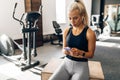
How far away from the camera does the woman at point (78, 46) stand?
5.09 ft

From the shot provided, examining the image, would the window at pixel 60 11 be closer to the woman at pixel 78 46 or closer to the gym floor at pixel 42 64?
the gym floor at pixel 42 64

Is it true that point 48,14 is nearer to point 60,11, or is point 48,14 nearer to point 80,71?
point 60,11

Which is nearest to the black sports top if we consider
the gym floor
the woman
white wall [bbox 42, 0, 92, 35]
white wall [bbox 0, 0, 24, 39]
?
the woman

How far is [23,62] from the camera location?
397 centimetres

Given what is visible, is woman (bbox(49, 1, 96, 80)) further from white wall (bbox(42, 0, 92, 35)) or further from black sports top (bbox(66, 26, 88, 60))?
white wall (bbox(42, 0, 92, 35))

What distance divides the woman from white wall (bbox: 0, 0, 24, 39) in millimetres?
4088

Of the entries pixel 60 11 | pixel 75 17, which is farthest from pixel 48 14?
pixel 75 17

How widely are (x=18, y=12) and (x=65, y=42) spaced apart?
4247 millimetres

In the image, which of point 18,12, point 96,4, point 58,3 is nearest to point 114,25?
point 96,4

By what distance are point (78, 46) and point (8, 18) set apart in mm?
4272

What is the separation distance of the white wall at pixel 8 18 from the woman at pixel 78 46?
13.4 feet

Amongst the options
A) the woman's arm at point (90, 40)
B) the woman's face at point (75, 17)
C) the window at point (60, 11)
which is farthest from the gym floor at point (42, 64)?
the window at point (60, 11)

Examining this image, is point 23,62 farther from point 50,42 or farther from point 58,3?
point 58,3

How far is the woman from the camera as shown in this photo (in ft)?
5.09
